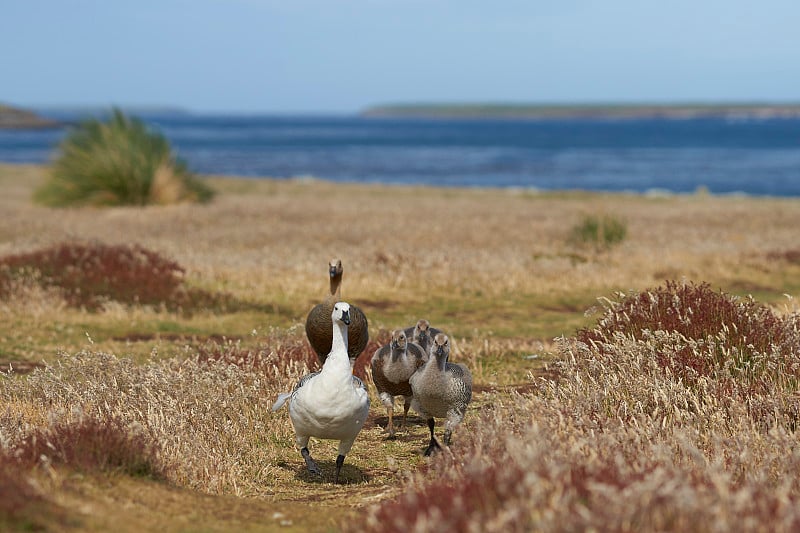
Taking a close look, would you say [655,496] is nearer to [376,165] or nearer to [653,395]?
[653,395]

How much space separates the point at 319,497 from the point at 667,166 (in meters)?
80.6

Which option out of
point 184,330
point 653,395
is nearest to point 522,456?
point 653,395

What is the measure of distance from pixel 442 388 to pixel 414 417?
2560 mm

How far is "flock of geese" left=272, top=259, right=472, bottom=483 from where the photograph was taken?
8.00 m

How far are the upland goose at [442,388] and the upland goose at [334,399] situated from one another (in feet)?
2.70

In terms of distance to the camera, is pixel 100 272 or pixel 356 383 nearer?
pixel 356 383

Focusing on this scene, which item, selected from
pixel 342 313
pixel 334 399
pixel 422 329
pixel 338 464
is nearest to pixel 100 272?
pixel 422 329

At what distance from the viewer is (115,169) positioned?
33719 millimetres

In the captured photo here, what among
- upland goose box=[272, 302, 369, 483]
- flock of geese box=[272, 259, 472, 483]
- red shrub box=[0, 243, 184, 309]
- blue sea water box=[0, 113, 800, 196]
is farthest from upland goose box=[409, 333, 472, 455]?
blue sea water box=[0, 113, 800, 196]

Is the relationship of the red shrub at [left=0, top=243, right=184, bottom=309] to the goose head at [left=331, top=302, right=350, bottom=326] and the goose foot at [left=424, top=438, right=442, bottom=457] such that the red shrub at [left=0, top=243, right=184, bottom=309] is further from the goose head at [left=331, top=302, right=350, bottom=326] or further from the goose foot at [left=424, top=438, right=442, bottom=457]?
the goose head at [left=331, top=302, right=350, bottom=326]

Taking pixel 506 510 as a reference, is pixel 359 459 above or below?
below

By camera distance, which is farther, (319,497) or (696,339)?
(696,339)

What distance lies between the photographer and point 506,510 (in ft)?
17.2

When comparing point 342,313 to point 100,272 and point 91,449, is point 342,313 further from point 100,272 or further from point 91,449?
point 100,272
